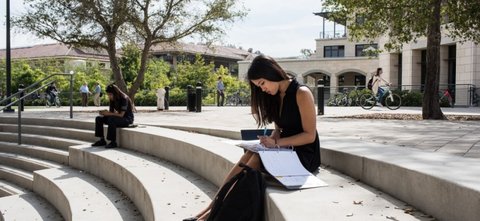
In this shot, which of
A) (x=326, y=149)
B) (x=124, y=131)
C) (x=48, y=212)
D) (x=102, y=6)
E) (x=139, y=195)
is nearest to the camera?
(x=326, y=149)

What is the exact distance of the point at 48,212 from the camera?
6773mm

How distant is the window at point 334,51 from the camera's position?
2409 inches

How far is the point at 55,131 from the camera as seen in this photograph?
35.7 feet

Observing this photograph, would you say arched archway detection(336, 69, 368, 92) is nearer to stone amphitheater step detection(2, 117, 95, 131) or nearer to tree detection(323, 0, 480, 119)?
tree detection(323, 0, 480, 119)

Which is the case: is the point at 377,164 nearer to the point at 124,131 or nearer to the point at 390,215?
the point at 390,215

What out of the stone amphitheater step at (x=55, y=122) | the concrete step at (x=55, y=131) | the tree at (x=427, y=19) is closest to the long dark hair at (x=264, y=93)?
the concrete step at (x=55, y=131)

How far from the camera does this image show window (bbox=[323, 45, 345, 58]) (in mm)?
61188

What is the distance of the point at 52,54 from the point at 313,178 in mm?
72807

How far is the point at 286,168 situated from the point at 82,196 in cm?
350

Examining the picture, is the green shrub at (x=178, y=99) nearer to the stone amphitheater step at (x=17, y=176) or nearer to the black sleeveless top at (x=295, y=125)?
the stone amphitheater step at (x=17, y=176)

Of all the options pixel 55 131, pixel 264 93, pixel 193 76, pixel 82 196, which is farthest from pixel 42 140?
pixel 193 76

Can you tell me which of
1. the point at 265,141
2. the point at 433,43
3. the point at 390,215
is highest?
the point at 433,43

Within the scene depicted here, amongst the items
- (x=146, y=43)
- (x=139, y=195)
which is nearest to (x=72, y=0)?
(x=146, y=43)

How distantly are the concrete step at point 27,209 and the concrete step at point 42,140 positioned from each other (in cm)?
213
